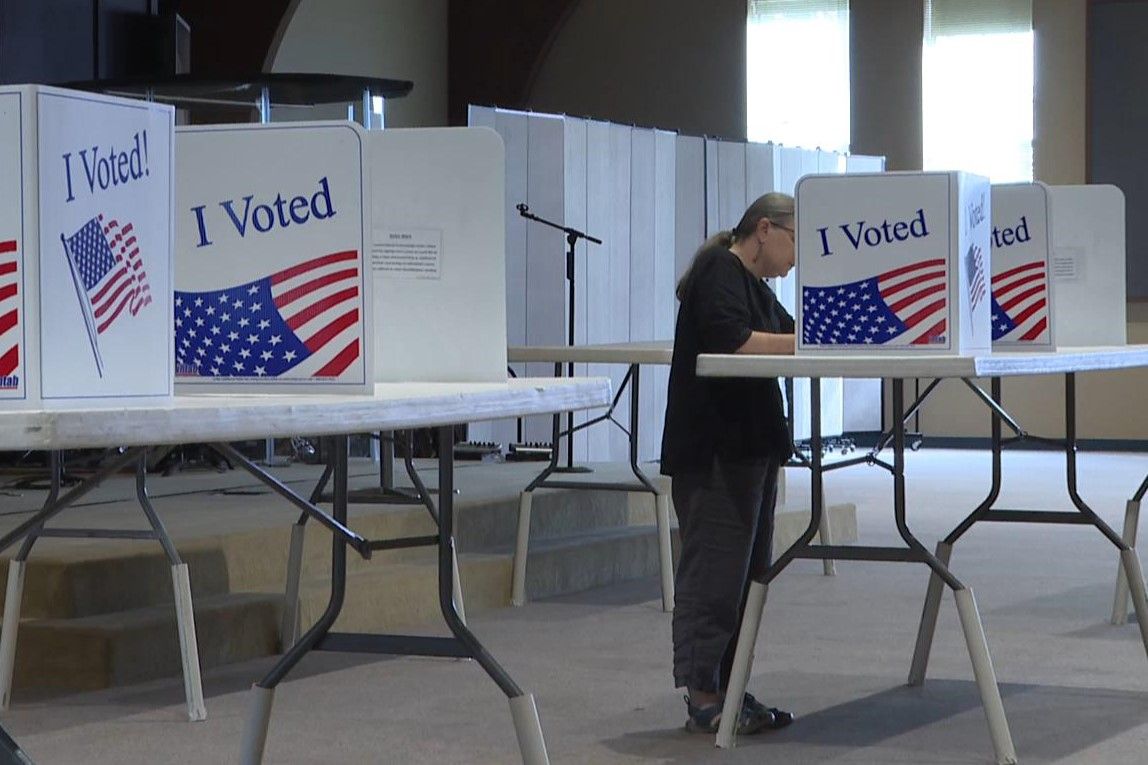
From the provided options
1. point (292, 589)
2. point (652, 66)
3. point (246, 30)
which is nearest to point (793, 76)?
point (652, 66)

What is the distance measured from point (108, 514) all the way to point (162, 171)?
359 cm

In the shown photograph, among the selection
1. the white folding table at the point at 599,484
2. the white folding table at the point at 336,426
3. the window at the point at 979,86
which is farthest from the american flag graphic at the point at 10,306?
the window at the point at 979,86

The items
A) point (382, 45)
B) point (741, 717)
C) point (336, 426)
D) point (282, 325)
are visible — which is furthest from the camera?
point (382, 45)

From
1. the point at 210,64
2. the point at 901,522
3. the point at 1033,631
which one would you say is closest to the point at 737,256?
the point at 901,522

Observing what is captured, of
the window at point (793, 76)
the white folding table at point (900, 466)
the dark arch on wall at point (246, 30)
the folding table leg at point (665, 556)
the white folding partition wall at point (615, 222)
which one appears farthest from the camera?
the window at point (793, 76)

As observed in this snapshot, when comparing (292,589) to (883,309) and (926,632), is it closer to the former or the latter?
(926,632)

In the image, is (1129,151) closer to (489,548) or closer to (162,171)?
(489,548)

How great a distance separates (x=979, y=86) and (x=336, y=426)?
37.1 ft

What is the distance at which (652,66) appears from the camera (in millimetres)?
12930

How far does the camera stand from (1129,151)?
466 inches

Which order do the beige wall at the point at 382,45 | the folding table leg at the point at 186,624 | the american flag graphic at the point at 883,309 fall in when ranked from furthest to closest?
the beige wall at the point at 382,45 < the folding table leg at the point at 186,624 < the american flag graphic at the point at 883,309

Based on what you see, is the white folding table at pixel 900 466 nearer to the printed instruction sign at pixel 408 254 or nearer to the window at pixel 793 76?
the printed instruction sign at pixel 408 254

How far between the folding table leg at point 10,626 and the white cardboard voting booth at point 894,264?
69.0 inches

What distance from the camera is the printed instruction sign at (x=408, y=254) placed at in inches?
92.1
